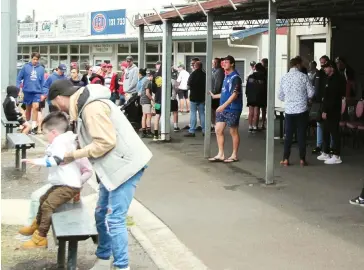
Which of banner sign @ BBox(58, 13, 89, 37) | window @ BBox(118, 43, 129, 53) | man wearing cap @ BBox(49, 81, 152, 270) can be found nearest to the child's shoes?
man wearing cap @ BBox(49, 81, 152, 270)

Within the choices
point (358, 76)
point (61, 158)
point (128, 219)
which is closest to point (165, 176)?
point (128, 219)

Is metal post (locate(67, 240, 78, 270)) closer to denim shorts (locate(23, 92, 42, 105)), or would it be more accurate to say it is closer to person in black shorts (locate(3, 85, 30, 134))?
person in black shorts (locate(3, 85, 30, 134))

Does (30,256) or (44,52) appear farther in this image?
(44,52)

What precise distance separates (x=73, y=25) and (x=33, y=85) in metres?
20.6

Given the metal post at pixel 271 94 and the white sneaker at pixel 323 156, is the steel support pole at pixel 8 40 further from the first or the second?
the white sneaker at pixel 323 156

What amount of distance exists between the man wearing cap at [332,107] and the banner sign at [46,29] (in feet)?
92.9

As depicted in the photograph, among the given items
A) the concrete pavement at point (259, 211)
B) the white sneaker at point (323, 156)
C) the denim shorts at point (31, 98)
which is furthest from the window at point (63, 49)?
the white sneaker at point (323, 156)

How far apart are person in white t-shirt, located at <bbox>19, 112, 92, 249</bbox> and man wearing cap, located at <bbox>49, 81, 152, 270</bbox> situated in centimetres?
47

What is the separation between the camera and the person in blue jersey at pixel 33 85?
15.6 meters

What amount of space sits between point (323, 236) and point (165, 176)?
13.5ft

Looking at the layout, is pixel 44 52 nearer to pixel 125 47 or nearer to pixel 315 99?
pixel 125 47

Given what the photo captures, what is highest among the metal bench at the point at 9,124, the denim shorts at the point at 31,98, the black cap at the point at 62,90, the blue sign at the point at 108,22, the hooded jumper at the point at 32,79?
the blue sign at the point at 108,22

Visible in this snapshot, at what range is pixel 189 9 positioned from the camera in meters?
12.5

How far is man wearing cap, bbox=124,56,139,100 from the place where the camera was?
16609mm
